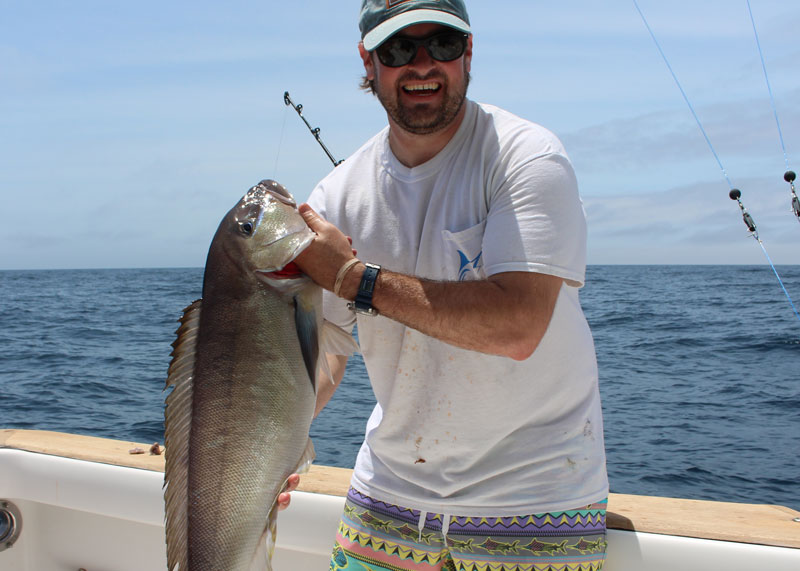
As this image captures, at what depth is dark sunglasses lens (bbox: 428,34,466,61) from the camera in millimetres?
2234

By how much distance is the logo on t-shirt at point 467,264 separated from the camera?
2273 mm

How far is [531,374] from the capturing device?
227 cm

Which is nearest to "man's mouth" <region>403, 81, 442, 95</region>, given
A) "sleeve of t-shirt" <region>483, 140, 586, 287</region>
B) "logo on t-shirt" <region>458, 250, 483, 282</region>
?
"sleeve of t-shirt" <region>483, 140, 586, 287</region>

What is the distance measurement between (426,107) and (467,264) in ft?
1.73

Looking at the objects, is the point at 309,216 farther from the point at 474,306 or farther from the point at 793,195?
the point at 793,195

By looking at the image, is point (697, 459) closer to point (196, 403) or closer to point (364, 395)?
point (364, 395)

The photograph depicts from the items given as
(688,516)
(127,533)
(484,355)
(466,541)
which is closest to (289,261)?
(484,355)

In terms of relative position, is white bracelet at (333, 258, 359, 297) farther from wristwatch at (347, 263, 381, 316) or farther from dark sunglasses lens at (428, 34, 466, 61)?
dark sunglasses lens at (428, 34, 466, 61)

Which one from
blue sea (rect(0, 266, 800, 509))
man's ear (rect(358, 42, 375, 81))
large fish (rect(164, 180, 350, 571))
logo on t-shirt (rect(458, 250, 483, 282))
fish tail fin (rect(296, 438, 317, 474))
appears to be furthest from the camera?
blue sea (rect(0, 266, 800, 509))

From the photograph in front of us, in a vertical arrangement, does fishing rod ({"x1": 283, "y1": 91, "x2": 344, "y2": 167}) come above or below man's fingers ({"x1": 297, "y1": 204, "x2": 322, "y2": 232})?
above

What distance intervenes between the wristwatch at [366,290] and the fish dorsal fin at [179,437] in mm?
456

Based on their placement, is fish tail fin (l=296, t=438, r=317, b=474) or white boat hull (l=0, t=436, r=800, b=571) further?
white boat hull (l=0, t=436, r=800, b=571)

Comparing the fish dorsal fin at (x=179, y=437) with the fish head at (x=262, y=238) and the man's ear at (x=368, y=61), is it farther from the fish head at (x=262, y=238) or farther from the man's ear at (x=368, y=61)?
the man's ear at (x=368, y=61)

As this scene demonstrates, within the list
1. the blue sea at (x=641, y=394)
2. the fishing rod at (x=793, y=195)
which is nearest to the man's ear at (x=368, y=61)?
the fishing rod at (x=793, y=195)
